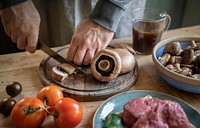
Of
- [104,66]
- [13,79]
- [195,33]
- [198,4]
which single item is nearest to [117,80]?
[104,66]

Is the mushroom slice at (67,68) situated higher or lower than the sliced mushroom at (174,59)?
lower

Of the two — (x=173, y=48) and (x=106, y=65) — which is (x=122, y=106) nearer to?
(x=106, y=65)

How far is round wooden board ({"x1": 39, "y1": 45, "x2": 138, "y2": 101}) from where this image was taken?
973 millimetres

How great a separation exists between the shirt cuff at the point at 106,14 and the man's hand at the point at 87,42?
2 cm

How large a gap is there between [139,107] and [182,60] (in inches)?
13.0

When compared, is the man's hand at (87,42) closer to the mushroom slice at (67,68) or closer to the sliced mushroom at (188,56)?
the mushroom slice at (67,68)

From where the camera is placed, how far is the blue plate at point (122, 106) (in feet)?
2.83

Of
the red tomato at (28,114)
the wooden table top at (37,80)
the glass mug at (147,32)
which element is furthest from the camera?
the glass mug at (147,32)

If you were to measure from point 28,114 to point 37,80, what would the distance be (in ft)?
0.94

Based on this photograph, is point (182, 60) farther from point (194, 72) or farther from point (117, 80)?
point (117, 80)

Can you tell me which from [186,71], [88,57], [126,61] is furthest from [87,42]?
[186,71]

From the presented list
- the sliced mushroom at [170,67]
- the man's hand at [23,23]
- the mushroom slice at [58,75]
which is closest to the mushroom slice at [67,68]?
the mushroom slice at [58,75]

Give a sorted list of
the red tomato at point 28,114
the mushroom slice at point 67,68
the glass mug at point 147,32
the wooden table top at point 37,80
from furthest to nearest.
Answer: the glass mug at point 147,32 < the mushroom slice at point 67,68 < the wooden table top at point 37,80 < the red tomato at point 28,114

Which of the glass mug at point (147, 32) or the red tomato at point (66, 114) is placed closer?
the red tomato at point (66, 114)
